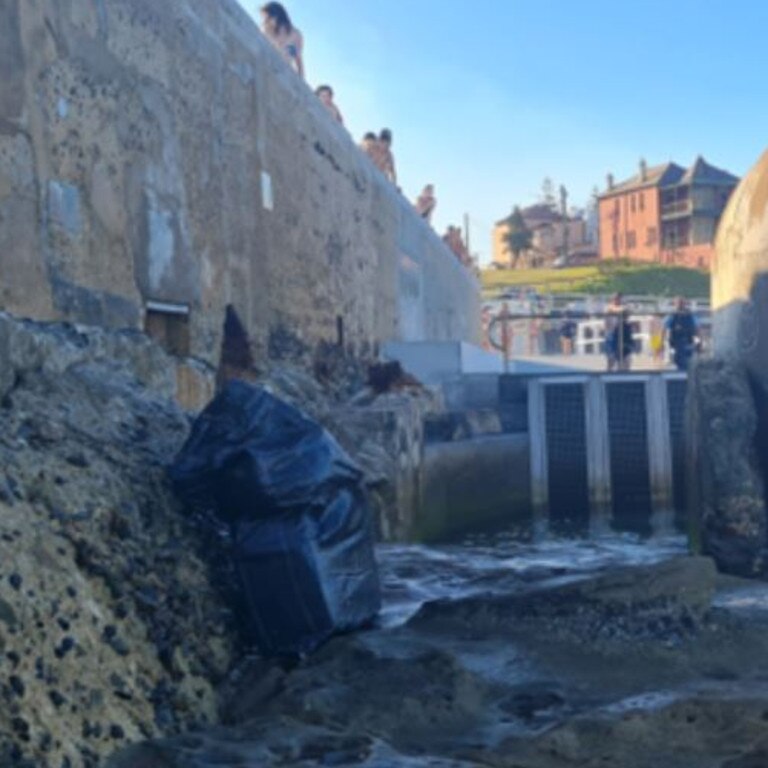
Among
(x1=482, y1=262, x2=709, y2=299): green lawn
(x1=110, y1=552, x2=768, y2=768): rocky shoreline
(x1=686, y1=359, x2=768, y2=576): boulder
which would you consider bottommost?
(x1=110, y1=552, x2=768, y2=768): rocky shoreline

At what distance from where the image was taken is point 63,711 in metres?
2.91

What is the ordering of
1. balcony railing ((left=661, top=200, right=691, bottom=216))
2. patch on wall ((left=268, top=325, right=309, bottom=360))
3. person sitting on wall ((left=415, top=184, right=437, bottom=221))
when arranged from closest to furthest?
patch on wall ((left=268, top=325, right=309, bottom=360)), person sitting on wall ((left=415, top=184, right=437, bottom=221)), balcony railing ((left=661, top=200, right=691, bottom=216))

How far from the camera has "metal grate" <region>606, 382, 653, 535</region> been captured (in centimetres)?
1305

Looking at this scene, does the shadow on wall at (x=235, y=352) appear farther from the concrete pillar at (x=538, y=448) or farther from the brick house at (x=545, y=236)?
the brick house at (x=545, y=236)

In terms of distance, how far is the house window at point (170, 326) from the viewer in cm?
664

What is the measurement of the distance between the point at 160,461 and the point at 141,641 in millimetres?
1123

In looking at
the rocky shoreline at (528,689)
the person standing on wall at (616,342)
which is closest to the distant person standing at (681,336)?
the person standing on wall at (616,342)

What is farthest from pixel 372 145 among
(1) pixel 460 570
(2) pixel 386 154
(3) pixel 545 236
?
(3) pixel 545 236

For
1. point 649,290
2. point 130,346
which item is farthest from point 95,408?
point 649,290

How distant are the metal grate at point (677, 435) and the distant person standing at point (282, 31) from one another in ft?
19.5

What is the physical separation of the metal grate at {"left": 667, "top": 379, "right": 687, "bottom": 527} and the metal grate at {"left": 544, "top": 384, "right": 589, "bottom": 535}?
1057 mm

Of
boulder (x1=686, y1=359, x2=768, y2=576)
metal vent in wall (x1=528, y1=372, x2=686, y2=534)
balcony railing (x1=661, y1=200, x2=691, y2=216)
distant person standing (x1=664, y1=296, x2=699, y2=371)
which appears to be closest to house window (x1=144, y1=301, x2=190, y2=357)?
boulder (x1=686, y1=359, x2=768, y2=576)

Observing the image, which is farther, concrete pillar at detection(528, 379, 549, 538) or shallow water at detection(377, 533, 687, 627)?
concrete pillar at detection(528, 379, 549, 538)

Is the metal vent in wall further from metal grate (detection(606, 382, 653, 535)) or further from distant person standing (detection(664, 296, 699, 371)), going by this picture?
distant person standing (detection(664, 296, 699, 371))
